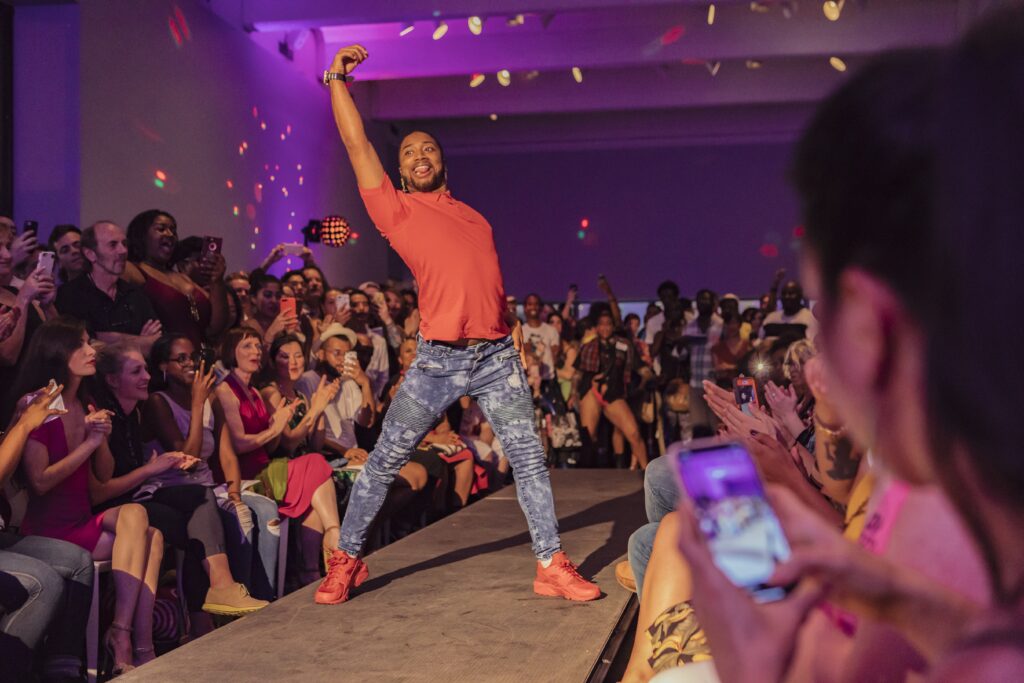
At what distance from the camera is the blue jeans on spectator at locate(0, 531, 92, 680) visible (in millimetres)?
2805

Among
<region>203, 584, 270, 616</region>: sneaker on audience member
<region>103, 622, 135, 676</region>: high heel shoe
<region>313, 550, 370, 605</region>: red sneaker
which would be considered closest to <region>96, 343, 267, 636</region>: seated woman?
<region>203, 584, 270, 616</region>: sneaker on audience member

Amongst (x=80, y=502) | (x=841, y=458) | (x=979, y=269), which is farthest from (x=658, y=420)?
(x=979, y=269)

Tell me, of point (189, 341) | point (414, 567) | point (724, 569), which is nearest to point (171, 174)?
point (189, 341)

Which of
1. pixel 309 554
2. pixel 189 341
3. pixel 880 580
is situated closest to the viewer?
pixel 880 580

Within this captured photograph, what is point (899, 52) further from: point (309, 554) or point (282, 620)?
point (309, 554)

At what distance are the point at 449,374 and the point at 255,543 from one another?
130cm

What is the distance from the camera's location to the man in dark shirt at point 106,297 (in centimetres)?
409

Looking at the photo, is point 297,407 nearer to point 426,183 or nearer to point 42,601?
point 426,183

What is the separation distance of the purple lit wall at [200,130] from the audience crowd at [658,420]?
93 cm

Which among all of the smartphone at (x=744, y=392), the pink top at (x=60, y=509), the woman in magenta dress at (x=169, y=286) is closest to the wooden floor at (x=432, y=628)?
the pink top at (x=60, y=509)

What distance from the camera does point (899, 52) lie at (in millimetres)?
486

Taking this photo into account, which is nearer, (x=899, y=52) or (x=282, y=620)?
(x=899, y=52)

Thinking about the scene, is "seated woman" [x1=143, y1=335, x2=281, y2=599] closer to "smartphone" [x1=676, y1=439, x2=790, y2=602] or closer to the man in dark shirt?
the man in dark shirt

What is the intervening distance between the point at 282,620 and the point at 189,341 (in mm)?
1494
